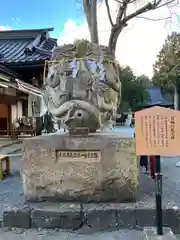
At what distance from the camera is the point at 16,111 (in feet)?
57.6

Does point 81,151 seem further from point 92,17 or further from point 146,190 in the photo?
point 92,17

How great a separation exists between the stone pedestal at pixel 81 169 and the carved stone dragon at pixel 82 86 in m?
0.32

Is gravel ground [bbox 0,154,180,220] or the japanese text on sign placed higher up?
the japanese text on sign

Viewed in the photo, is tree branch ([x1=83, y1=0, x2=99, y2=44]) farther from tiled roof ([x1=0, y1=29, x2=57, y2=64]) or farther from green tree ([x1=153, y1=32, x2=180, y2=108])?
green tree ([x1=153, y1=32, x2=180, y2=108])

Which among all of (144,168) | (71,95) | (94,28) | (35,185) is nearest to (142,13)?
(94,28)

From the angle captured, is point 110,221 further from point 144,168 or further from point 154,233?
point 144,168

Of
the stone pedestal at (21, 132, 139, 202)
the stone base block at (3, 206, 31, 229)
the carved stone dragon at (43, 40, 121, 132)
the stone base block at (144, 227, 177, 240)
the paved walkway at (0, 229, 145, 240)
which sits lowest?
the paved walkway at (0, 229, 145, 240)

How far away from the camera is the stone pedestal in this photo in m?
4.46

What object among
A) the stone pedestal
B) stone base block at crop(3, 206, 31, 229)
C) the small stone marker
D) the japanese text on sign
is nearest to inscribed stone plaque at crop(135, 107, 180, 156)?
the stone pedestal

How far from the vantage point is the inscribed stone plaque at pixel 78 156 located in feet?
14.8

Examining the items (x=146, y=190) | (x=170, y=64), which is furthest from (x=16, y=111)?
(x=170, y=64)

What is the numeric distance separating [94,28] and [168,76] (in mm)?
21693

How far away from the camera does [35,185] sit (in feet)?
15.2

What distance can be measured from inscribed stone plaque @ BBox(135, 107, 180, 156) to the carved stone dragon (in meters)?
1.21
